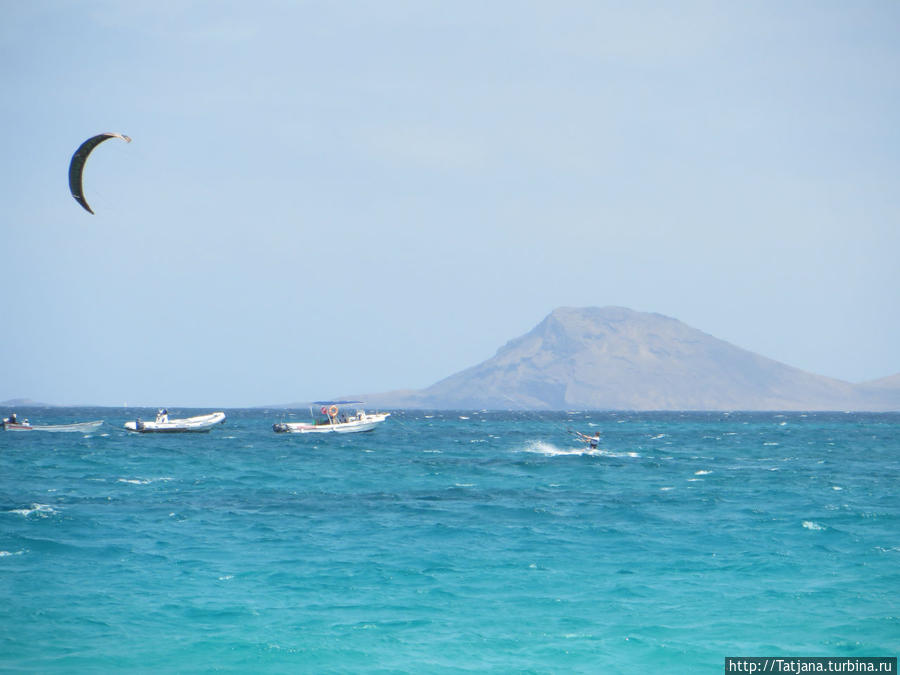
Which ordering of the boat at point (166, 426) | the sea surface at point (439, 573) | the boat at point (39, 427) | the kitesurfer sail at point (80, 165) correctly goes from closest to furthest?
the sea surface at point (439, 573)
the kitesurfer sail at point (80, 165)
the boat at point (166, 426)
the boat at point (39, 427)

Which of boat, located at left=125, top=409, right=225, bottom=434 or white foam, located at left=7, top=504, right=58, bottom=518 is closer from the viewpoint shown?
white foam, located at left=7, top=504, right=58, bottom=518

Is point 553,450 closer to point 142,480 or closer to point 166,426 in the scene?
point 142,480

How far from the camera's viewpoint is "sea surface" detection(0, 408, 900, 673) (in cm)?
2133

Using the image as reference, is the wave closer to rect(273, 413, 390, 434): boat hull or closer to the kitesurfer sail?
rect(273, 413, 390, 434): boat hull

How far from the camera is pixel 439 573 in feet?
94.8

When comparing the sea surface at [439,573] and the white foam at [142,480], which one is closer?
the sea surface at [439,573]

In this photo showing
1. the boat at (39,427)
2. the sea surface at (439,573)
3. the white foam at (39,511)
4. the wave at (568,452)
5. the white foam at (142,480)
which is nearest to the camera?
the sea surface at (439,573)

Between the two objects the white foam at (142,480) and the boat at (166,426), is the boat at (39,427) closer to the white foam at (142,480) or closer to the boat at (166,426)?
the boat at (166,426)

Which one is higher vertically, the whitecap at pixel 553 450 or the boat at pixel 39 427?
the boat at pixel 39 427

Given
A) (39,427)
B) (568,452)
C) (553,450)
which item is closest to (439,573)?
(568,452)

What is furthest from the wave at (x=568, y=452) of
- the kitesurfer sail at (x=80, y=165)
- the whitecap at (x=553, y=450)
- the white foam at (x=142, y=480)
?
the kitesurfer sail at (x=80, y=165)

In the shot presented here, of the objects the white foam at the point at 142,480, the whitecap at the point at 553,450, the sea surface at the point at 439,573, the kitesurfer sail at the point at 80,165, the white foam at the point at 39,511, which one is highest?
the kitesurfer sail at the point at 80,165

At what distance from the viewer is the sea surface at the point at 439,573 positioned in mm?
21328

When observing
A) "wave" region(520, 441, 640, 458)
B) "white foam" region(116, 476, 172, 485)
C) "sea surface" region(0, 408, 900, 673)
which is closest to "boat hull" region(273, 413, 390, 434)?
"wave" region(520, 441, 640, 458)
